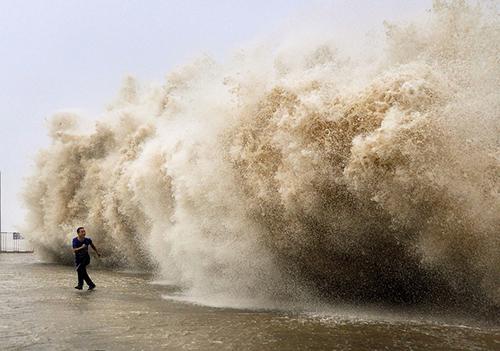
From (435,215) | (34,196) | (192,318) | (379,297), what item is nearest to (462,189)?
(435,215)

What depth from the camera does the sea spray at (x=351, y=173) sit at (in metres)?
7.60

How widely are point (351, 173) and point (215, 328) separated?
298 cm

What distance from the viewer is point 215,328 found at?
23.0 feet

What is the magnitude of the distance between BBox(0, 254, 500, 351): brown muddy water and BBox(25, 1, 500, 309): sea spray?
895mm

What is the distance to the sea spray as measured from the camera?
24.9 feet

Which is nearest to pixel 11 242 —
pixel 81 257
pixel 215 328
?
pixel 81 257

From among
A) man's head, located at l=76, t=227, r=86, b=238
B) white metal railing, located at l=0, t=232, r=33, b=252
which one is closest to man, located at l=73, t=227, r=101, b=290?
man's head, located at l=76, t=227, r=86, b=238

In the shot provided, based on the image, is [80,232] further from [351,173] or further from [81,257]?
[351,173]

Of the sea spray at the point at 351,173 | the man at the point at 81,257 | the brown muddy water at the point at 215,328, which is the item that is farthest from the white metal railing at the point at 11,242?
the brown muddy water at the point at 215,328

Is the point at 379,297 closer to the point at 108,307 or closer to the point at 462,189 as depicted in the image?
the point at 462,189

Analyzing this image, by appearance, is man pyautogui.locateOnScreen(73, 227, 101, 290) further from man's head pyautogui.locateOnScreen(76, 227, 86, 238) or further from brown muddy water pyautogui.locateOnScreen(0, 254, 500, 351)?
brown muddy water pyautogui.locateOnScreen(0, 254, 500, 351)

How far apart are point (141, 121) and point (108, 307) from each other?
15588mm

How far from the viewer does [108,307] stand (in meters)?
9.16

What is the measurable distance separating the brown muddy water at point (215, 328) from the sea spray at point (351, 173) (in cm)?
89
